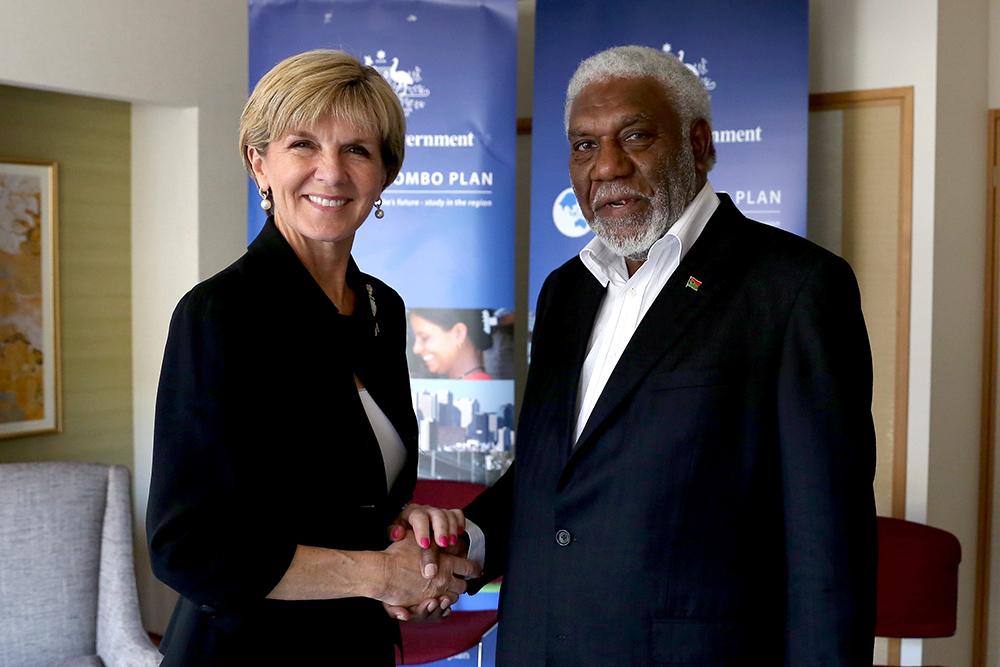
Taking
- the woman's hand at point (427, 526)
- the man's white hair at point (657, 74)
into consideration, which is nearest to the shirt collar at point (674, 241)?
the man's white hair at point (657, 74)

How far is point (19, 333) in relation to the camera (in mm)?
4574

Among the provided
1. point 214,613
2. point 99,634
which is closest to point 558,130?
point 99,634

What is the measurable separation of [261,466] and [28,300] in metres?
3.35

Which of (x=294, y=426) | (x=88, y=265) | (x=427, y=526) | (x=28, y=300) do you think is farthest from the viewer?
(x=88, y=265)

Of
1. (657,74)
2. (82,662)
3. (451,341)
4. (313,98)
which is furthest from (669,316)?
(82,662)

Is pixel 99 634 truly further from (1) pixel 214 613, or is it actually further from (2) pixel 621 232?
(2) pixel 621 232

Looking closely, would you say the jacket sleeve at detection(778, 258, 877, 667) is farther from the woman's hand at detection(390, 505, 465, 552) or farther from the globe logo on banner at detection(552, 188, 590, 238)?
the globe logo on banner at detection(552, 188, 590, 238)

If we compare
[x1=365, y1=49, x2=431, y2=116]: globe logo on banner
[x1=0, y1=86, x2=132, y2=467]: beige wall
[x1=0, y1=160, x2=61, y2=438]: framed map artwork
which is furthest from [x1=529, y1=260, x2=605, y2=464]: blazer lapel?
[x1=0, y1=86, x2=132, y2=467]: beige wall

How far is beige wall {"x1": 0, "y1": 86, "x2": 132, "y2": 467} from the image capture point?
4727 millimetres

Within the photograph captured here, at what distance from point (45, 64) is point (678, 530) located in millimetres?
3642

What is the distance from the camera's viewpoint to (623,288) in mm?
2105

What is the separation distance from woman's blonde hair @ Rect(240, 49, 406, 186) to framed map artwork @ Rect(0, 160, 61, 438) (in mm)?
3048

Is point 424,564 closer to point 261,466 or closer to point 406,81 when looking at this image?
point 261,466

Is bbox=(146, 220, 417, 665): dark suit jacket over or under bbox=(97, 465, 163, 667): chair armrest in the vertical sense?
over
